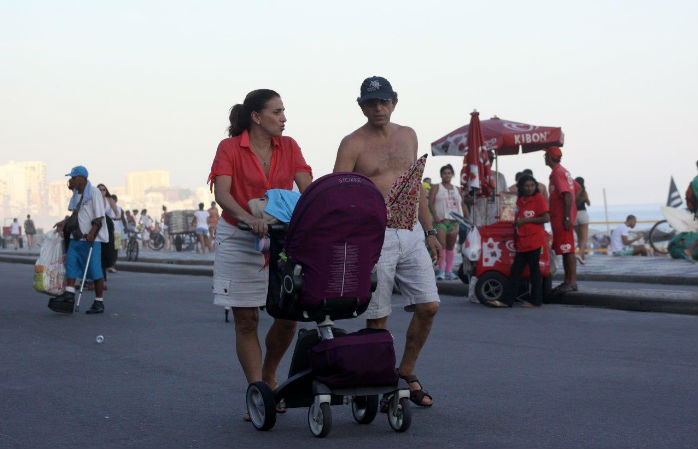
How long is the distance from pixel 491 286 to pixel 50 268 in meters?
5.39

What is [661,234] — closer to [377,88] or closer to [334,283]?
[377,88]

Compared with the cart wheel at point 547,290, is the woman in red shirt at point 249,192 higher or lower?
higher

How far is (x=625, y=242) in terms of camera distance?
30.9 metres

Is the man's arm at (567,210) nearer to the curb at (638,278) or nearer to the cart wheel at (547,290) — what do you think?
the cart wheel at (547,290)

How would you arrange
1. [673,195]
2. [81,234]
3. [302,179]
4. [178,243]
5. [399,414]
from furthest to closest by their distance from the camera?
[673,195], [178,243], [81,234], [302,179], [399,414]

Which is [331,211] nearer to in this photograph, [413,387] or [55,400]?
[413,387]

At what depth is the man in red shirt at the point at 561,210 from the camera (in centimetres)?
1344

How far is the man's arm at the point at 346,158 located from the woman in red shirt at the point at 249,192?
1.35 ft

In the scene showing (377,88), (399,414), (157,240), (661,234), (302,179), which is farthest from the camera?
(157,240)

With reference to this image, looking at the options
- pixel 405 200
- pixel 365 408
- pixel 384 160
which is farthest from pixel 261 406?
pixel 384 160

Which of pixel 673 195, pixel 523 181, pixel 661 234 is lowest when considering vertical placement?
pixel 661 234

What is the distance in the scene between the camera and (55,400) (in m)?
7.02

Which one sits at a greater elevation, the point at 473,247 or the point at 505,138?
the point at 505,138

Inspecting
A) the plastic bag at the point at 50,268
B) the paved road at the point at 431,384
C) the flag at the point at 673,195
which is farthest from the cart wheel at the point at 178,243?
the paved road at the point at 431,384
